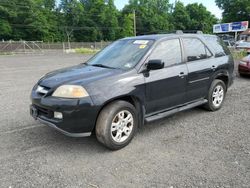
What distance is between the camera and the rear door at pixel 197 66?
4.96 meters

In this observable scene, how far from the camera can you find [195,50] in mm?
5195

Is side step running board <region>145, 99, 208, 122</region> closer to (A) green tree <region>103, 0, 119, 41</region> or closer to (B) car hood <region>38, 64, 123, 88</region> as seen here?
(B) car hood <region>38, 64, 123, 88</region>

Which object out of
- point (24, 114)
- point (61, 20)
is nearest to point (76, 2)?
point (61, 20)

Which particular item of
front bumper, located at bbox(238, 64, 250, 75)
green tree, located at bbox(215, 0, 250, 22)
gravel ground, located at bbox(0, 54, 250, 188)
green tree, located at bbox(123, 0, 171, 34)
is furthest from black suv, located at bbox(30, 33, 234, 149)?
green tree, located at bbox(123, 0, 171, 34)

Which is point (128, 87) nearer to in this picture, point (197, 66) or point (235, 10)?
point (197, 66)

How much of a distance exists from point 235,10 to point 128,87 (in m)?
70.9

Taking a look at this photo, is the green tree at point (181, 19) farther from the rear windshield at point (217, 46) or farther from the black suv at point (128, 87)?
the black suv at point (128, 87)

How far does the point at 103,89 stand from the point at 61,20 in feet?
240

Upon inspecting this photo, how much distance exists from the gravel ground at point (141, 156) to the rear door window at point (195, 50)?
1259 millimetres

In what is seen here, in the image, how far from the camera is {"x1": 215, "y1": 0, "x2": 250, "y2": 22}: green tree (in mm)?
63156

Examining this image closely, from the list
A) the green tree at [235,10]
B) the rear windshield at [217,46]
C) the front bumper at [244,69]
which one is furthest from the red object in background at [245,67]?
the green tree at [235,10]

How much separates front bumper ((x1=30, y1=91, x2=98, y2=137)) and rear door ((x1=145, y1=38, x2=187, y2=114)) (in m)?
1.08

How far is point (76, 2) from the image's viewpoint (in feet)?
240

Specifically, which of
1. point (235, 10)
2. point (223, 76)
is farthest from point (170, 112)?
point (235, 10)
